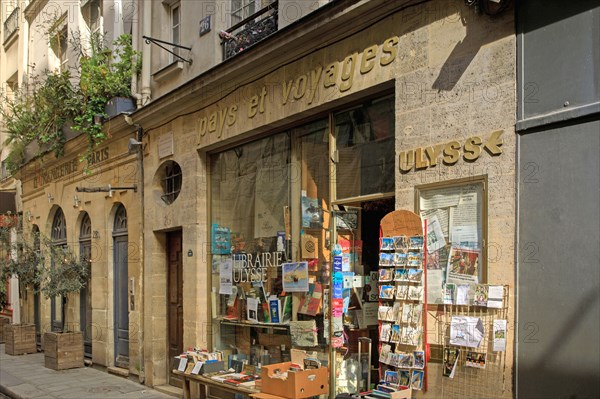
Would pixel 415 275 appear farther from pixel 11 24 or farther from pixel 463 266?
pixel 11 24

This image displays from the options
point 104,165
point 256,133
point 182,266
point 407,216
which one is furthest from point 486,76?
point 104,165

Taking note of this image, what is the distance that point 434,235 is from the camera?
5.59m

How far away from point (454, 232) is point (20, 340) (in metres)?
12.6

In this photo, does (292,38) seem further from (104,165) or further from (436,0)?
(104,165)

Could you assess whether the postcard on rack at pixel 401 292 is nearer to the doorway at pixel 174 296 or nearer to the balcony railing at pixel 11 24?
the doorway at pixel 174 296

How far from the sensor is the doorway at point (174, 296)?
1019cm

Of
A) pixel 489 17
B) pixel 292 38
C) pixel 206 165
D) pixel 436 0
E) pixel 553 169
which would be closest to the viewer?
pixel 553 169

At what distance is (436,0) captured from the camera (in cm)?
569

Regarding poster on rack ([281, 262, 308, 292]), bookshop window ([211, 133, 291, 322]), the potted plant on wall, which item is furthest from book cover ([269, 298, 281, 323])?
the potted plant on wall

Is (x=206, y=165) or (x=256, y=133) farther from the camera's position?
(x=206, y=165)

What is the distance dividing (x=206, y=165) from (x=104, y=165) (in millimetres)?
3658

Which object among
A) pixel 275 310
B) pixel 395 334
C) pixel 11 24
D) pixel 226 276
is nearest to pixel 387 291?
pixel 395 334

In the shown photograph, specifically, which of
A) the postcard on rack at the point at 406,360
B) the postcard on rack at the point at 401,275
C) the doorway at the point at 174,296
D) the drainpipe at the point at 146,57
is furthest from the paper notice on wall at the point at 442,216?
the drainpipe at the point at 146,57

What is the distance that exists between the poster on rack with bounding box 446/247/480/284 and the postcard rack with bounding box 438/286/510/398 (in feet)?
0.70
